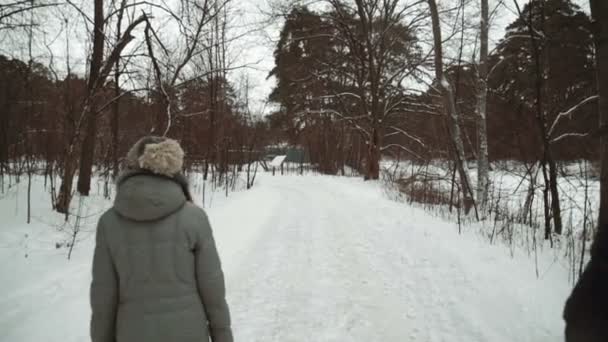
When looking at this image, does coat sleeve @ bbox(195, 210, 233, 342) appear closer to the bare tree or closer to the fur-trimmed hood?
the fur-trimmed hood

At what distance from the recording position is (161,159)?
1547 millimetres

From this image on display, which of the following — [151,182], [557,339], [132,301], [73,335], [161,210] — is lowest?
[73,335]

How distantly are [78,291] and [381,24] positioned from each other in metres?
18.5

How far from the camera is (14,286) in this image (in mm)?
3422

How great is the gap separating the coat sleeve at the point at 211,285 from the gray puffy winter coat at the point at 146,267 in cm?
1

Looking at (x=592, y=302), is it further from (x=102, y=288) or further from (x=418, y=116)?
(x=418, y=116)

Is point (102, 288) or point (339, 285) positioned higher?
point (102, 288)

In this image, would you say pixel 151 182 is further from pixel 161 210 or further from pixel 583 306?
pixel 583 306

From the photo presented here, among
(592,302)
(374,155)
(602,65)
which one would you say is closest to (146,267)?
(592,302)

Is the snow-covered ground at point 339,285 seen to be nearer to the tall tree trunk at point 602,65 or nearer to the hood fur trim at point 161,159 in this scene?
the tall tree trunk at point 602,65

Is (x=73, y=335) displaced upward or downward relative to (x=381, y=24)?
downward

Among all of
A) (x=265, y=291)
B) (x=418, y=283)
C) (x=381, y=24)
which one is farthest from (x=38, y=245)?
(x=381, y=24)

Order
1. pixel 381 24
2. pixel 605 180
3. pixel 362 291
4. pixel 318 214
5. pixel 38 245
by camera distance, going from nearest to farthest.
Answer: pixel 605 180
pixel 362 291
pixel 38 245
pixel 318 214
pixel 381 24

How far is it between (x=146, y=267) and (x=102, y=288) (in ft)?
0.82
